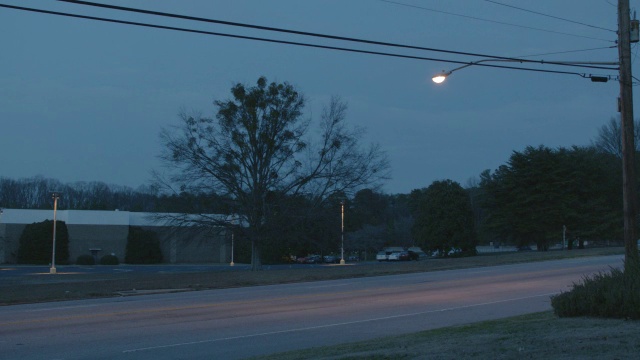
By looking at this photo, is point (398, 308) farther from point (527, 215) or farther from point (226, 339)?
point (527, 215)

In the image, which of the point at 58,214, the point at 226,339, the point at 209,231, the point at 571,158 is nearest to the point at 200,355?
the point at 226,339

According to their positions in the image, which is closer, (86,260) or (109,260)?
(86,260)

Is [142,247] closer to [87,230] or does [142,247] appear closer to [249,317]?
[87,230]

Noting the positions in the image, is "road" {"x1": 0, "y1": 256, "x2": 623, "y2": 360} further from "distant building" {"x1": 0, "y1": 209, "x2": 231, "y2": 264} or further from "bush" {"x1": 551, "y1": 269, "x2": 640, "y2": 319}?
"distant building" {"x1": 0, "y1": 209, "x2": 231, "y2": 264}

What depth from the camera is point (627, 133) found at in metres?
15.9

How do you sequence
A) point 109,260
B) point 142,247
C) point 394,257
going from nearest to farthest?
point 109,260, point 142,247, point 394,257

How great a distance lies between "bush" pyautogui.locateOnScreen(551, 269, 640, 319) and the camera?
35.8ft

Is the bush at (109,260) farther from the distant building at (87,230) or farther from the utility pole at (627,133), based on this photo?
the utility pole at (627,133)

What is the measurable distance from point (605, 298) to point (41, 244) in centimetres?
5689

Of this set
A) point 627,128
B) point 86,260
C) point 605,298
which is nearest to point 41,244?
point 86,260

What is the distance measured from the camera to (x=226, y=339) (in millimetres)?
13781

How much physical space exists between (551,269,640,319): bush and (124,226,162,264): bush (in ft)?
178

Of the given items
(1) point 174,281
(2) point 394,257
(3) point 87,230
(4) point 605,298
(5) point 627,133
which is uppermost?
(5) point 627,133

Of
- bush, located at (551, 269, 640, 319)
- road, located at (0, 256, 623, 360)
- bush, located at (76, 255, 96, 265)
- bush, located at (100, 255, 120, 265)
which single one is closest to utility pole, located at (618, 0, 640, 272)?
road, located at (0, 256, 623, 360)
